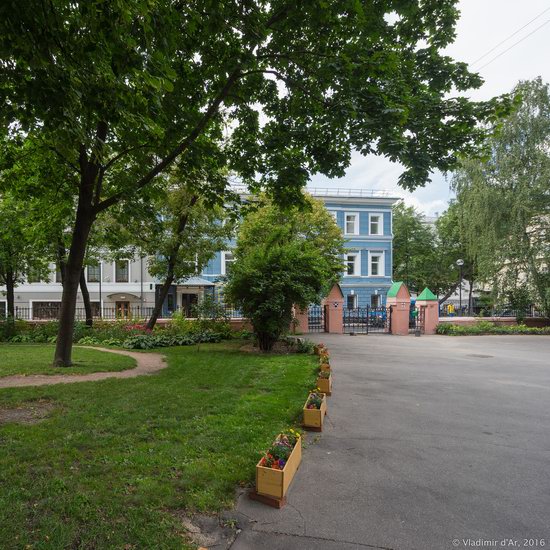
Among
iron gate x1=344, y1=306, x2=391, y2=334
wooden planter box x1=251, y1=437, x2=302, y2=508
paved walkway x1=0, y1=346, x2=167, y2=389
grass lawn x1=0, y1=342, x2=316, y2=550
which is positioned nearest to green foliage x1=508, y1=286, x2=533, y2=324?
iron gate x1=344, y1=306, x2=391, y2=334

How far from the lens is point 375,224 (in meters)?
40.4

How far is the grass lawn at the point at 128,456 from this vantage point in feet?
9.45

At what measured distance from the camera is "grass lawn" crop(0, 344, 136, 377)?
30.2 ft

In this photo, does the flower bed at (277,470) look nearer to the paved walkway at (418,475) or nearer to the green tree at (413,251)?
the paved walkway at (418,475)

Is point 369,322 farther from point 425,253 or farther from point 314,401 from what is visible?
point 425,253

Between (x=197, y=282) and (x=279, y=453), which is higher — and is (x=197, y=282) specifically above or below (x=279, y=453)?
above

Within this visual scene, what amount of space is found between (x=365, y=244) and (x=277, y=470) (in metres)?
37.5

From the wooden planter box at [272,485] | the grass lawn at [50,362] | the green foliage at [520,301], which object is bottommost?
the grass lawn at [50,362]

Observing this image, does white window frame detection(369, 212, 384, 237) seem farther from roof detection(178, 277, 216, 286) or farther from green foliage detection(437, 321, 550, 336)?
roof detection(178, 277, 216, 286)

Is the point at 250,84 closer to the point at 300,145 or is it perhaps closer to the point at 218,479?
the point at 300,145

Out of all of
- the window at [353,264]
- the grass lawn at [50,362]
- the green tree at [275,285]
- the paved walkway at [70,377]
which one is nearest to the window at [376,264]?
the window at [353,264]

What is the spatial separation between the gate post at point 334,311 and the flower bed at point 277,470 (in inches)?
750

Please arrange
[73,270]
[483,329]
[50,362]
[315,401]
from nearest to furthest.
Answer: [315,401], [73,270], [50,362], [483,329]

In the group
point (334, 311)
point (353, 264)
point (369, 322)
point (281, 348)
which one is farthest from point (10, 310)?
point (353, 264)
